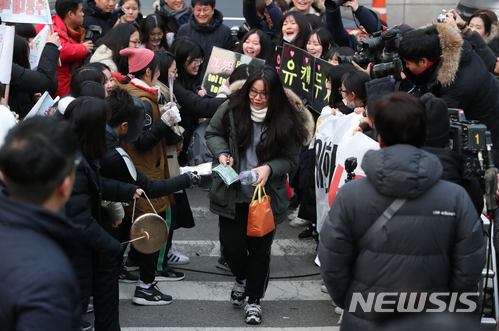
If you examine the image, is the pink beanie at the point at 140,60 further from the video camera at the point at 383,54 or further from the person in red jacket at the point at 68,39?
the person in red jacket at the point at 68,39

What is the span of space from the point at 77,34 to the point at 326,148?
3.75 meters

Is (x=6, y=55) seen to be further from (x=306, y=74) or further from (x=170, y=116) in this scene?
(x=306, y=74)

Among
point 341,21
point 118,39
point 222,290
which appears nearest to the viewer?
point 222,290

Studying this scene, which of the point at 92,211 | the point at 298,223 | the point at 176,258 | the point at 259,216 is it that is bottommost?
the point at 298,223

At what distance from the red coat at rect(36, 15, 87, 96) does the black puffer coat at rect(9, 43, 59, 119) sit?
140 cm

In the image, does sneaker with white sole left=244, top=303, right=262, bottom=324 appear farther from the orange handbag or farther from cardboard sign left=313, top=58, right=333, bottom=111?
cardboard sign left=313, top=58, right=333, bottom=111

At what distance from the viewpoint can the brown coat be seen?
15.0ft

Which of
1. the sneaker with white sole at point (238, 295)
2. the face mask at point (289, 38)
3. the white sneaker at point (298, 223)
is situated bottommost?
the white sneaker at point (298, 223)

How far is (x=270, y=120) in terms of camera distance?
169 inches

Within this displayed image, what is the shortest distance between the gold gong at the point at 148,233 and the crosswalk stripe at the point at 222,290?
1.06m

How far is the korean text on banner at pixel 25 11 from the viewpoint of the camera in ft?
17.8

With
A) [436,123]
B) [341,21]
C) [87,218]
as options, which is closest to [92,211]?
[87,218]

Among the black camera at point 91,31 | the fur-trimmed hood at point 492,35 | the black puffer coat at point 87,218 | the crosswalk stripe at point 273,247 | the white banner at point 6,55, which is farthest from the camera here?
the fur-trimmed hood at point 492,35

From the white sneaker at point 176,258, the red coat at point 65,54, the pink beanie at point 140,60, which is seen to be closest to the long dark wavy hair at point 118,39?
the red coat at point 65,54
